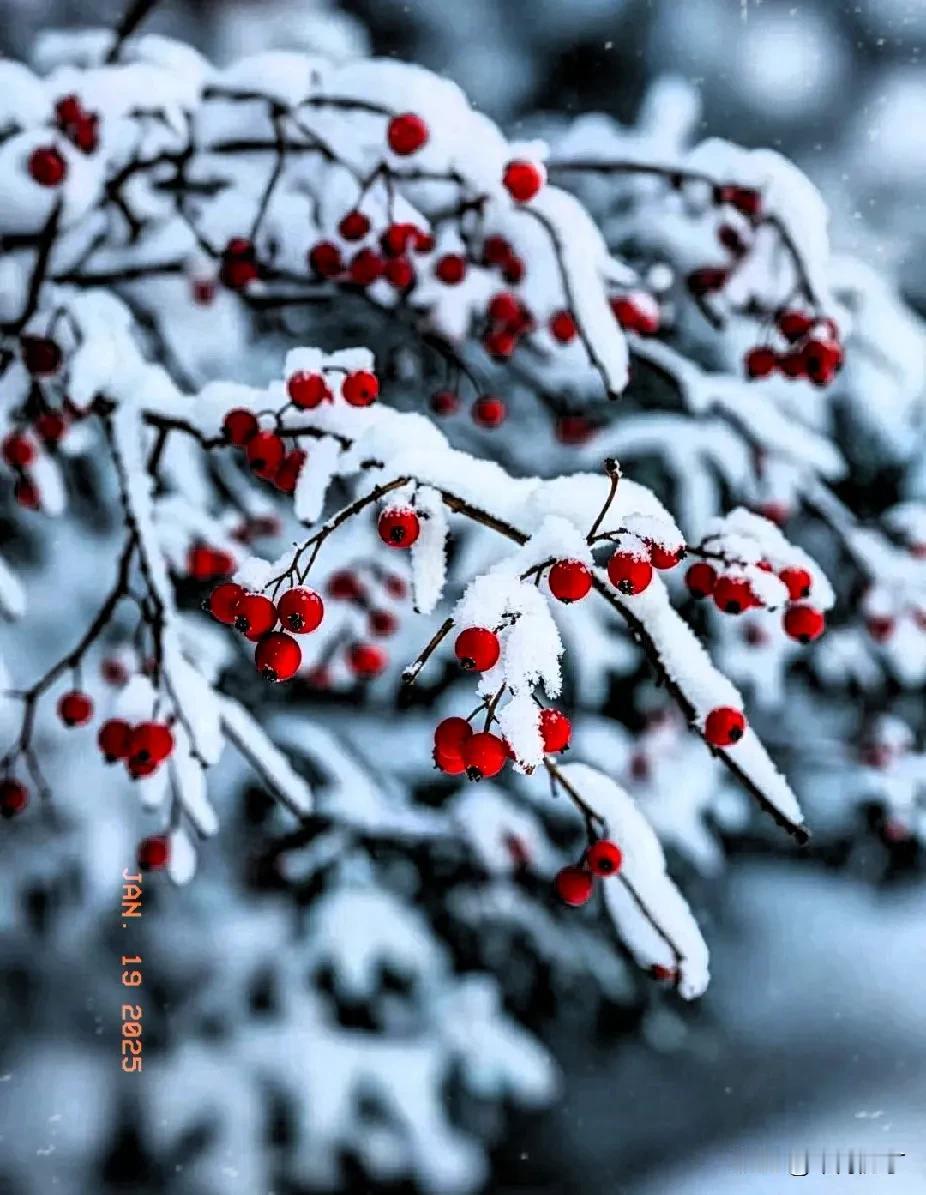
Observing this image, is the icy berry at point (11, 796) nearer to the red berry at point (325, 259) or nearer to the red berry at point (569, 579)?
the red berry at point (325, 259)

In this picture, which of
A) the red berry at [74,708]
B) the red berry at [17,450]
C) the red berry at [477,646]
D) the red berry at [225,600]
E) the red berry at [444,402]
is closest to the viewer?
the red berry at [477,646]

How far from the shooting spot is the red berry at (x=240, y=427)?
122 cm

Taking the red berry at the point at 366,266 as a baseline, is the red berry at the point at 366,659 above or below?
below

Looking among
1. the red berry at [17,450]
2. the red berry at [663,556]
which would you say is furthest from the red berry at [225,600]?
the red berry at [17,450]

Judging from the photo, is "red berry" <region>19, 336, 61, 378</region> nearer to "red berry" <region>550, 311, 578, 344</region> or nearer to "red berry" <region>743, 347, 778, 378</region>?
"red berry" <region>550, 311, 578, 344</region>

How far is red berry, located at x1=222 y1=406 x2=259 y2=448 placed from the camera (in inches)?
48.1

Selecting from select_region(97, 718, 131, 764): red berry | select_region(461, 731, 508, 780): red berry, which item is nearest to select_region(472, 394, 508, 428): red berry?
select_region(97, 718, 131, 764): red berry

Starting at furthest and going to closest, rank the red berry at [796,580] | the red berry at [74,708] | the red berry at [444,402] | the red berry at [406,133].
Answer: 1. the red berry at [444,402]
2. the red berry at [74,708]
3. the red berry at [406,133]
4. the red berry at [796,580]

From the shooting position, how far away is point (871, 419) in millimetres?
2512

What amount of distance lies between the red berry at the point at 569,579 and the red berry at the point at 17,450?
4.34ft

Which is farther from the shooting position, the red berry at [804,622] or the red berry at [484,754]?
the red berry at [804,622]

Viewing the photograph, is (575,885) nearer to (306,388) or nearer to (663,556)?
(663,556)

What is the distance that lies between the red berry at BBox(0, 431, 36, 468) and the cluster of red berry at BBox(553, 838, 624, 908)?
4.13ft

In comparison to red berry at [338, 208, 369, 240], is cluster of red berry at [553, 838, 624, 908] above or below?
below
